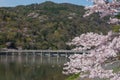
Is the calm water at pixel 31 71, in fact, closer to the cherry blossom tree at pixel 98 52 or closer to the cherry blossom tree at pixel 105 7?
the cherry blossom tree at pixel 98 52

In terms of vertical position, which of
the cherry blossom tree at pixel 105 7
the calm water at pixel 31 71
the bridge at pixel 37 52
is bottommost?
the bridge at pixel 37 52

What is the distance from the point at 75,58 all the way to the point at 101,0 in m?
1.32

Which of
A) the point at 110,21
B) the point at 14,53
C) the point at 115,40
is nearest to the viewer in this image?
the point at 115,40

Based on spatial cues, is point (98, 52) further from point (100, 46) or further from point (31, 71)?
point (31, 71)

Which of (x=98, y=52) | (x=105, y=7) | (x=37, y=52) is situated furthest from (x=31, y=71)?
(x=37, y=52)

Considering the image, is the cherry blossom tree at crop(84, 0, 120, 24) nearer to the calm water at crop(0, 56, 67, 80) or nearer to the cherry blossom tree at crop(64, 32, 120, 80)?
the cherry blossom tree at crop(64, 32, 120, 80)

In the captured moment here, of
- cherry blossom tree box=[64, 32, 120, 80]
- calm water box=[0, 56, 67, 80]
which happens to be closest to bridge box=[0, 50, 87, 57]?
calm water box=[0, 56, 67, 80]

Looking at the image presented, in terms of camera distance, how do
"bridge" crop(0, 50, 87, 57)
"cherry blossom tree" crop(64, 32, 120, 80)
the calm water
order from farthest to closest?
"bridge" crop(0, 50, 87, 57) < the calm water < "cherry blossom tree" crop(64, 32, 120, 80)

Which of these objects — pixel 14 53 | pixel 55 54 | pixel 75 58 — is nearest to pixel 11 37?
pixel 14 53

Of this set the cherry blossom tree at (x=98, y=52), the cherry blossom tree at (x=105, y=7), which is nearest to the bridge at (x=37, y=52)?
the cherry blossom tree at (x=98, y=52)

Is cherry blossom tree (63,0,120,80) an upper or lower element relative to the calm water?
A: upper

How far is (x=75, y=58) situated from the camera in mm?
6793

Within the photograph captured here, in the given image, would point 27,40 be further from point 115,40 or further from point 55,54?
point 115,40

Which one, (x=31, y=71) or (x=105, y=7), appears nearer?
(x=105, y=7)
